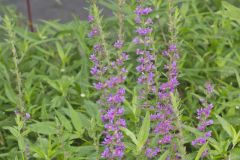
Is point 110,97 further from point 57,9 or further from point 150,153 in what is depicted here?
point 57,9

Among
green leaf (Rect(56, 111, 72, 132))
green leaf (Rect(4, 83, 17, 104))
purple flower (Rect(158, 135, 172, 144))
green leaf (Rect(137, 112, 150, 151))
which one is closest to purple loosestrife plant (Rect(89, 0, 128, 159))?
green leaf (Rect(137, 112, 150, 151))

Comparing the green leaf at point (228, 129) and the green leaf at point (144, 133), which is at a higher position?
the green leaf at point (144, 133)

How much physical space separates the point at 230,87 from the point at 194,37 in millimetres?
560

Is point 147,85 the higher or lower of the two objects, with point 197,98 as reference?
higher

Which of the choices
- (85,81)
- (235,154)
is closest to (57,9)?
(85,81)

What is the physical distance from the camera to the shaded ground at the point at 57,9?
5258mm

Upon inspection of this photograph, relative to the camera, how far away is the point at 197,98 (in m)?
3.46

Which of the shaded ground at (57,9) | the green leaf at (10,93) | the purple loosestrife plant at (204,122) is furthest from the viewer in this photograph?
the shaded ground at (57,9)

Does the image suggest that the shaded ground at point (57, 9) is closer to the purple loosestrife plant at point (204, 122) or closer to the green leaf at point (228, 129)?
the green leaf at point (228, 129)

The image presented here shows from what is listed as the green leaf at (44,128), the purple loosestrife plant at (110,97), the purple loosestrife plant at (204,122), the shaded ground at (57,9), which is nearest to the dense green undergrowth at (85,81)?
the green leaf at (44,128)

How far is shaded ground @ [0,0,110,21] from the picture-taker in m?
5.26

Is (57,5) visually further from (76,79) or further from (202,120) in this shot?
(202,120)

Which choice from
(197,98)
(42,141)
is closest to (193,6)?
(197,98)

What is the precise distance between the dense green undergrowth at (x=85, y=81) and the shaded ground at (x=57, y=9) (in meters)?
0.86
